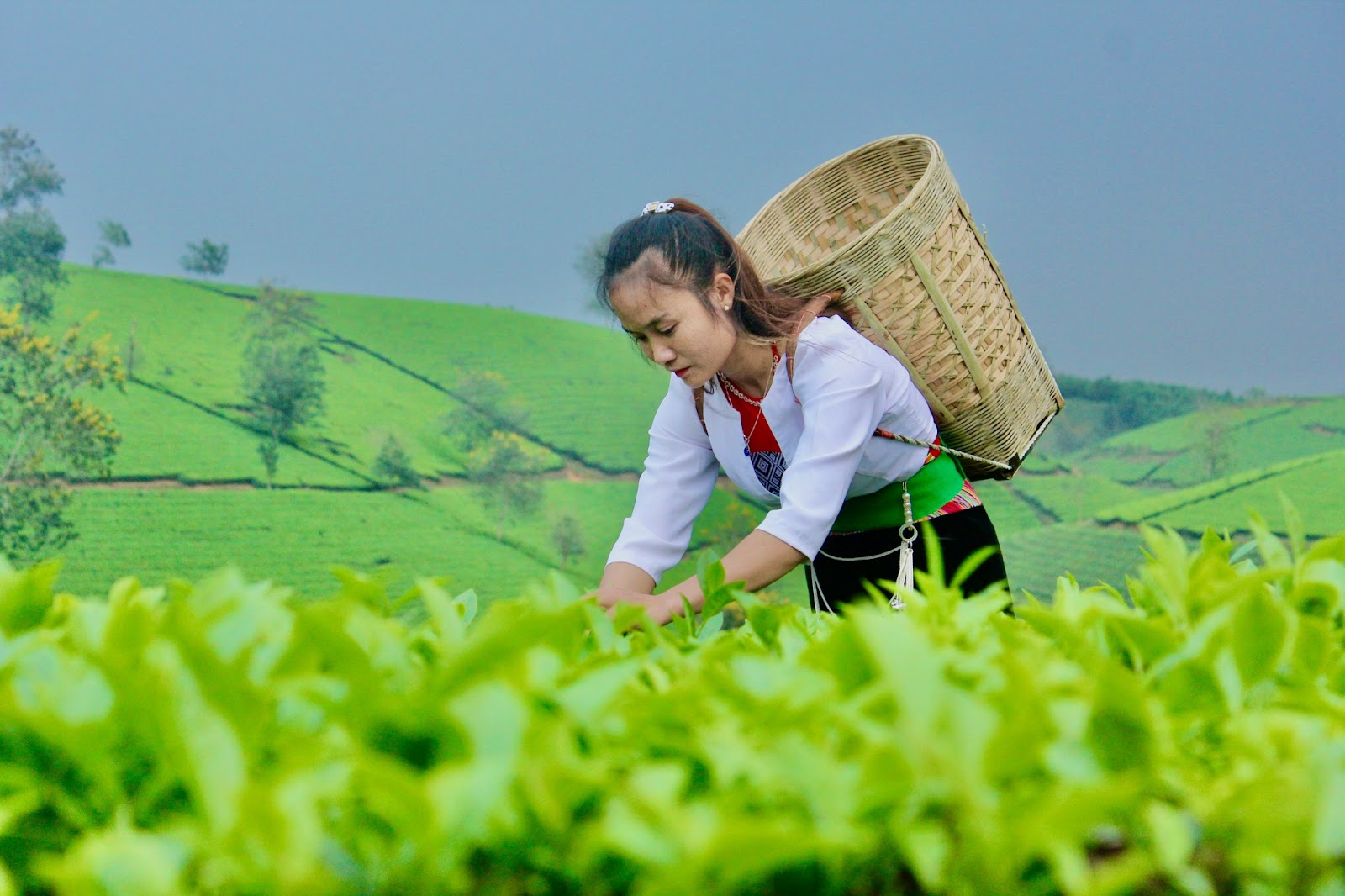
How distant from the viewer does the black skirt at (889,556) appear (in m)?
1.47

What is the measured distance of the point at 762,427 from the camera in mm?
1365

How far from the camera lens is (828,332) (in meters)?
1.25

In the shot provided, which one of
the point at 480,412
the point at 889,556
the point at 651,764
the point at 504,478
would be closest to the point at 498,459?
the point at 504,478

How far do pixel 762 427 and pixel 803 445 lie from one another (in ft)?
0.51

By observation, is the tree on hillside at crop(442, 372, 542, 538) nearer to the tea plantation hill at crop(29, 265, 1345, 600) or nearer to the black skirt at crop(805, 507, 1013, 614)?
the tea plantation hill at crop(29, 265, 1345, 600)

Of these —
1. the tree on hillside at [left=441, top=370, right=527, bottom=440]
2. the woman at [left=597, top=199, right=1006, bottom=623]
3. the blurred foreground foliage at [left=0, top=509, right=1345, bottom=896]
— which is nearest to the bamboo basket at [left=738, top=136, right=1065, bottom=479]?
the woman at [left=597, top=199, right=1006, bottom=623]

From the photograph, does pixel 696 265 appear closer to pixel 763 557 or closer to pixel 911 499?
pixel 763 557

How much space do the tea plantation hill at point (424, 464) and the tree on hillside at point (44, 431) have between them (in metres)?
0.09

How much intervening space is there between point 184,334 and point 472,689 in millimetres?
5626

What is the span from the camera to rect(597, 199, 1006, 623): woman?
1.19 metres

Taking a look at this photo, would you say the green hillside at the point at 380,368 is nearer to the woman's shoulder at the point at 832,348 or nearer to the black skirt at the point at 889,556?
the black skirt at the point at 889,556

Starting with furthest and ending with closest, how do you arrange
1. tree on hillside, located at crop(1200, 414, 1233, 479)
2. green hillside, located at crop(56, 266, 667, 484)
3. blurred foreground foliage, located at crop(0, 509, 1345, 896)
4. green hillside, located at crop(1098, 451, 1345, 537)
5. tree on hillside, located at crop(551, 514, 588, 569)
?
tree on hillside, located at crop(1200, 414, 1233, 479) → tree on hillside, located at crop(551, 514, 588, 569) → green hillside, located at crop(1098, 451, 1345, 537) → green hillside, located at crop(56, 266, 667, 484) → blurred foreground foliage, located at crop(0, 509, 1345, 896)

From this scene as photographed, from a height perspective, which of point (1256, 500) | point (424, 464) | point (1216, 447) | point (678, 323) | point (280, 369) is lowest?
point (1256, 500)

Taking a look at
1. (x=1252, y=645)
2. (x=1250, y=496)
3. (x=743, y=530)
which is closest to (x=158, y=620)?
(x=1252, y=645)
